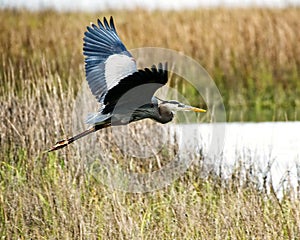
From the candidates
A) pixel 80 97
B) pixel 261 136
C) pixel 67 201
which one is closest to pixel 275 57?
pixel 261 136

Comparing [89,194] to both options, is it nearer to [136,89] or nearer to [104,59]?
[104,59]

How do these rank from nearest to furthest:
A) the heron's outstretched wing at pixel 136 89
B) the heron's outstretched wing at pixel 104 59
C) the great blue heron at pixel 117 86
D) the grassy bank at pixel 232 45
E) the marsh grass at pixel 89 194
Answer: the heron's outstretched wing at pixel 136 89, the great blue heron at pixel 117 86, the marsh grass at pixel 89 194, the heron's outstretched wing at pixel 104 59, the grassy bank at pixel 232 45

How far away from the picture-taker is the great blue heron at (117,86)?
4.22 metres

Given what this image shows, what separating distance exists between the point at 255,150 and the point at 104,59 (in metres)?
1.24

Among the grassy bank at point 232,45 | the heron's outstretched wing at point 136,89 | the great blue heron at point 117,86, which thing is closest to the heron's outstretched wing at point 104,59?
the great blue heron at point 117,86

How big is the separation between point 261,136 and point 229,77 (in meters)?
2.77

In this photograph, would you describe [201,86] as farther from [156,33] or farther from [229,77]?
[156,33]

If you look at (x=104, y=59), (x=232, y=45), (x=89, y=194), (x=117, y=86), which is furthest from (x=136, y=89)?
(x=232, y=45)

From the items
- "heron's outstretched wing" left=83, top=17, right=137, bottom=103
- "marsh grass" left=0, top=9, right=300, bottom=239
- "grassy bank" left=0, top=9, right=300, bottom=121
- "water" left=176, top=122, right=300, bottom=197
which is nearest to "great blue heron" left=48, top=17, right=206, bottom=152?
"heron's outstretched wing" left=83, top=17, right=137, bottom=103

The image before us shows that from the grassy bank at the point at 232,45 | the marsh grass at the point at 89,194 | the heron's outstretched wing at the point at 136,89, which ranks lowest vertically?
the marsh grass at the point at 89,194

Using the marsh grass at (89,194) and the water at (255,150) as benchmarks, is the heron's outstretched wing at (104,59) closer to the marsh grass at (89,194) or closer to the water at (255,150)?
the marsh grass at (89,194)

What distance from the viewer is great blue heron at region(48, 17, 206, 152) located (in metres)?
4.22

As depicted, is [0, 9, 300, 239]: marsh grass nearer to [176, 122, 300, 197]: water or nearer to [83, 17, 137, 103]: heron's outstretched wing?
[176, 122, 300, 197]: water

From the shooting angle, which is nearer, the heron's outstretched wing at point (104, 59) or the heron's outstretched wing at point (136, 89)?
the heron's outstretched wing at point (136, 89)
